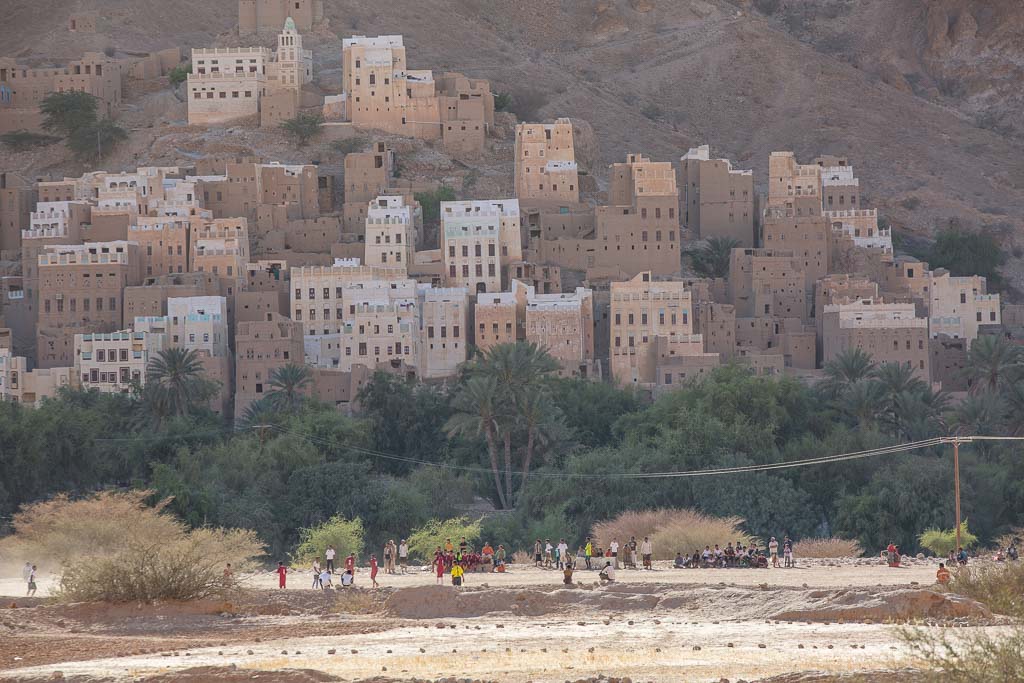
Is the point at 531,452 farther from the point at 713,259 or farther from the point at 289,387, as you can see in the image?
the point at 713,259

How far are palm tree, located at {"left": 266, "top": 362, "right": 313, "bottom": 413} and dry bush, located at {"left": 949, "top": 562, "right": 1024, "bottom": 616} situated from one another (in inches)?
1341

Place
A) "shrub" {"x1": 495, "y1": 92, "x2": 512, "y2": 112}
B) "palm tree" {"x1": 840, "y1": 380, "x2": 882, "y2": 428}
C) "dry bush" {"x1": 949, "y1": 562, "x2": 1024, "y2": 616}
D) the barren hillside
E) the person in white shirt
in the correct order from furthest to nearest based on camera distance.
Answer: the barren hillside < "shrub" {"x1": 495, "y1": 92, "x2": 512, "y2": 112} < "palm tree" {"x1": 840, "y1": 380, "x2": 882, "y2": 428} < the person in white shirt < "dry bush" {"x1": 949, "y1": 562, "x2": 1024, "y2": 616}

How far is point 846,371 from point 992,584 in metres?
34.3

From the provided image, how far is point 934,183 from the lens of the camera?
4063 inches

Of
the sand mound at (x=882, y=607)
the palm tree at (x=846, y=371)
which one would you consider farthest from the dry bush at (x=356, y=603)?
the palm tree at (x=846, y=371)

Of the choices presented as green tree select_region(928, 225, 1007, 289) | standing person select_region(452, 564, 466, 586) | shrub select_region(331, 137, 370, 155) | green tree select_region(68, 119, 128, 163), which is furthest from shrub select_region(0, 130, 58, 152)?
standing person select_region(452, 564, 466, 586)

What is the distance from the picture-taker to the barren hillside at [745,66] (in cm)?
10281

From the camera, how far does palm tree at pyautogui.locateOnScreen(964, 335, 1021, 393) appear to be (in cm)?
6875

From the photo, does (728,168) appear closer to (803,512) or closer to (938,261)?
(938,261)

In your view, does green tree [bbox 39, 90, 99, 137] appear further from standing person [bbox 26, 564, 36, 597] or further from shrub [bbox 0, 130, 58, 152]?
standing person [bbox 26, 564, 36, 597]

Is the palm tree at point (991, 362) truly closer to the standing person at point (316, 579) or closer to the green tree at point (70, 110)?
the standing person at point (316, 579)

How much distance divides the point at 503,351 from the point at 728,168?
19.8 m

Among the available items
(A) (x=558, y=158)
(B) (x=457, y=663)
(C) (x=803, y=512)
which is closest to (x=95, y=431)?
(C) (x=803, y=512)

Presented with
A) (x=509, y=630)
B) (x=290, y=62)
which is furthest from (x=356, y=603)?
(x=290, y=62)
